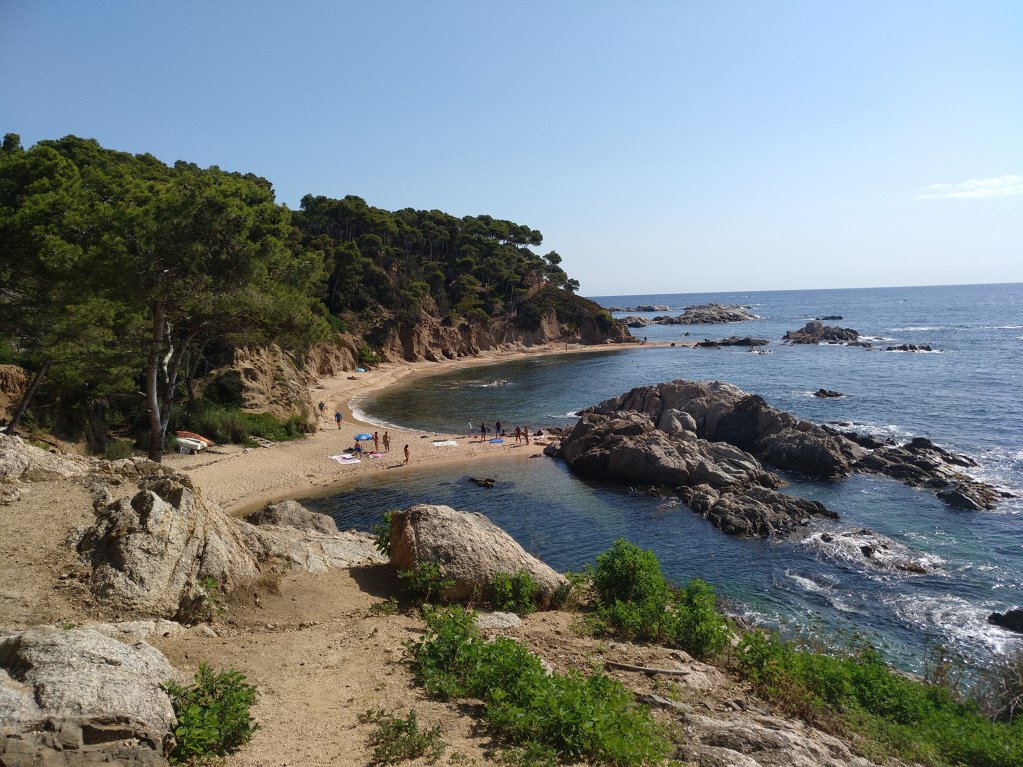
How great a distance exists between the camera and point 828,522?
24.8 metres

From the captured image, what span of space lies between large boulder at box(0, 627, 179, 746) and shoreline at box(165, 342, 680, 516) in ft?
61.5

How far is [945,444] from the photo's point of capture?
119 feet

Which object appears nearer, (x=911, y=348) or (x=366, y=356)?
(x=366, y=356)

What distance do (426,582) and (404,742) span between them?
4991 mm

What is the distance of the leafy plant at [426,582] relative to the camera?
11.1 m

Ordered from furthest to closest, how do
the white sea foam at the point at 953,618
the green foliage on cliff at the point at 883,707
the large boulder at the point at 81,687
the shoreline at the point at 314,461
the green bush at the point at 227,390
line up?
the green bush at the point at 227,390 < the shoreline at the point at 314,461 < the white sea foam at the point at 953,618 < the green foliage on cliff at the point at 883,707 < the large boulder at the point at 81,687

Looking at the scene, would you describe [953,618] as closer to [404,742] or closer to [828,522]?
[828,522]

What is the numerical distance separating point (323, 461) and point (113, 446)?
9699 mm

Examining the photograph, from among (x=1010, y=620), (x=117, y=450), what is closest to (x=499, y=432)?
(x=117, y=450)

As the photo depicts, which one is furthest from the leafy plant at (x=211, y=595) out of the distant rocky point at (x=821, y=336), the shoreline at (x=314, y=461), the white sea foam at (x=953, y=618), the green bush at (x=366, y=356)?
the distant rocky point at (x=821, y=336)

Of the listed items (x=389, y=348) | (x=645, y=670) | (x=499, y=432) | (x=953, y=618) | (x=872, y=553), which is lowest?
(x=953, y=618)

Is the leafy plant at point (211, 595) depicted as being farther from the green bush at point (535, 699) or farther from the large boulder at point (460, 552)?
the large boulder at point (460, 552)

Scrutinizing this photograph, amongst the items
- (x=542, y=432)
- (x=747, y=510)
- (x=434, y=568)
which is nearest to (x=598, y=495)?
(x=747, y=510)

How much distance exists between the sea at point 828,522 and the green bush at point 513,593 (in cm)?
849
